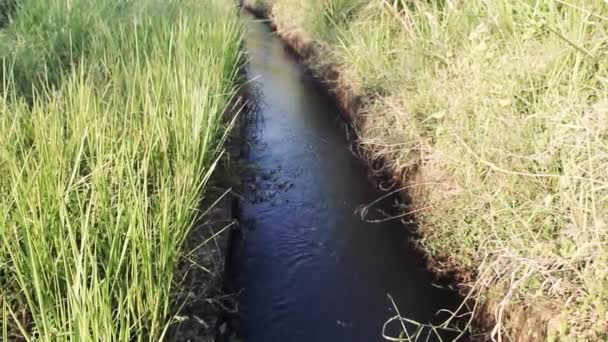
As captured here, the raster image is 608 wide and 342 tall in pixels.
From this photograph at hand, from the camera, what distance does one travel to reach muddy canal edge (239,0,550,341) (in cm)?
268

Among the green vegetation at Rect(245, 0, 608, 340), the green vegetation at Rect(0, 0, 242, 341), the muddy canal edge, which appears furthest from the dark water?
the green vegetation at Rect(0, 0, 242, 341)

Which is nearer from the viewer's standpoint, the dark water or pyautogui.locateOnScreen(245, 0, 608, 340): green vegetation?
pyautogui.locateOnScreen(245, 0, 608, 340): green vegetation

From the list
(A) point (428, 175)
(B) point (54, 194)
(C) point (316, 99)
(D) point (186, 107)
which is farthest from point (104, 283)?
(C) point (316, 99)

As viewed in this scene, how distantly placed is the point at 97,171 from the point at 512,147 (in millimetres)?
2069

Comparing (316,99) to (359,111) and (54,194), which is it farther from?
(54,194)

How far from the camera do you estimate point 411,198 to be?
425 cm

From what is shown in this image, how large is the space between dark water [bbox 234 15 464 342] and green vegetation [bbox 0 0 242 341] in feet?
2.33

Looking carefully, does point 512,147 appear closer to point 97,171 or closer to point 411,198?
point 411,198

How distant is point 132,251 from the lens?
1984mm

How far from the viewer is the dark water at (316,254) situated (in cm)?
325

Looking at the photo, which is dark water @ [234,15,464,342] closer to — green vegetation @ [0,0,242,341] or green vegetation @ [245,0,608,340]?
green vegetation @ [245,0,608,340]

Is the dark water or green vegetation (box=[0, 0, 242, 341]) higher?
green vegetation (box=[0, 0, 242, 341])

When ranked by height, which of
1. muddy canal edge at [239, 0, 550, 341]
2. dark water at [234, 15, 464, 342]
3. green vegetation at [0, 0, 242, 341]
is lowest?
dark water at [234, 15, 464, 342]

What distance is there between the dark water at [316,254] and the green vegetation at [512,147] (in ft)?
1.01
